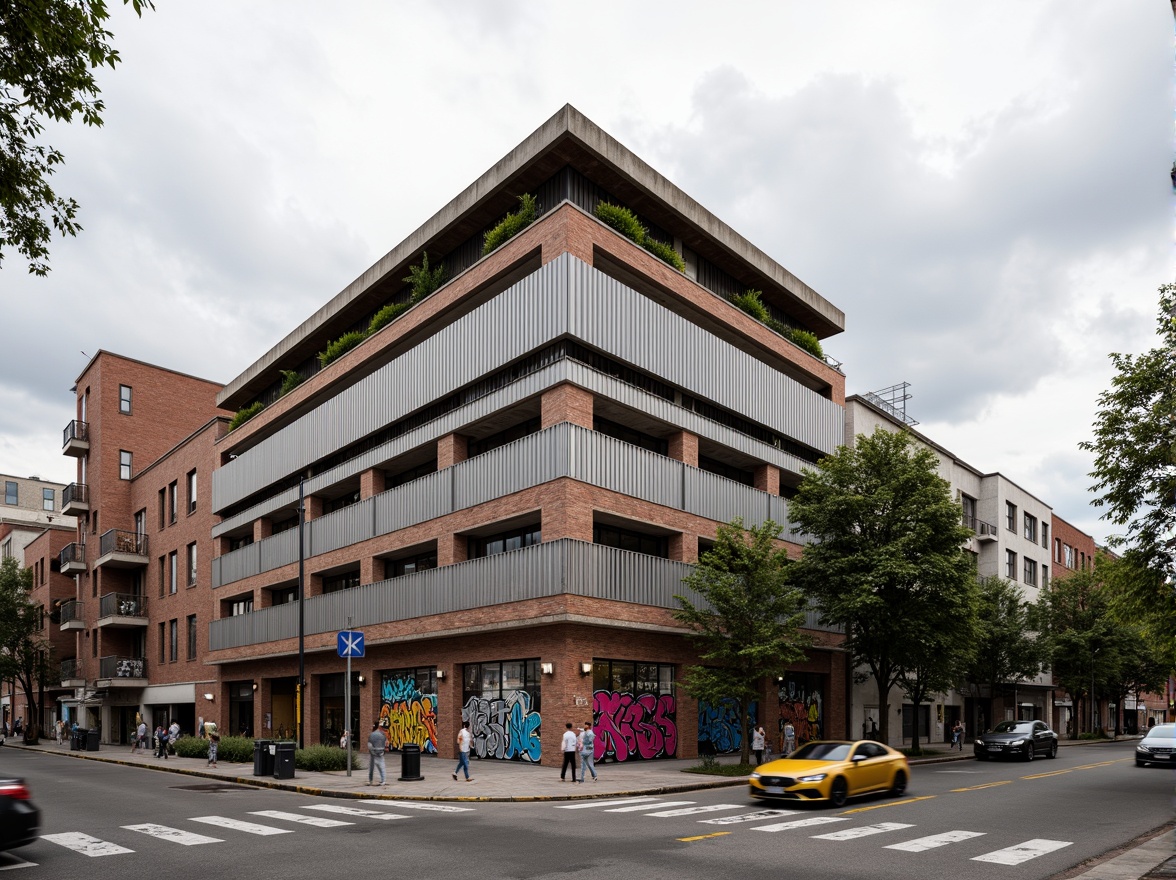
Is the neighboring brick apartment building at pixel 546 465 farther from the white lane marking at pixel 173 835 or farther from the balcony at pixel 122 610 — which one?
the balcony at pixel 122 610

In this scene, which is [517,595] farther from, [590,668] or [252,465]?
[252,465]

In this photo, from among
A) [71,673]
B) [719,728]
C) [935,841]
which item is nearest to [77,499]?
[71,673]

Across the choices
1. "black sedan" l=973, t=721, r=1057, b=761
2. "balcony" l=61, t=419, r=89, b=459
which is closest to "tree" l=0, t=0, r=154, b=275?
"black sedan" l=973, t=721, r=1057, b=761

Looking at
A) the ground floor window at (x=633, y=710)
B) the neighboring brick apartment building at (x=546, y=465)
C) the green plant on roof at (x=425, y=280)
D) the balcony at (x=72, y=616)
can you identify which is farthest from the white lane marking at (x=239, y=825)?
the balcony at (x=72, y=616)

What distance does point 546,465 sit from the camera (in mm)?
29203

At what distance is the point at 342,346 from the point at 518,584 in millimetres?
18387

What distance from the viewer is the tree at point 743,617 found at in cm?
2780

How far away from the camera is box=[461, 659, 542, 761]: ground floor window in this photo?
95.7 ft

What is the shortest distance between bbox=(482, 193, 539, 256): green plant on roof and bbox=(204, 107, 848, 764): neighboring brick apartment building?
72 cm

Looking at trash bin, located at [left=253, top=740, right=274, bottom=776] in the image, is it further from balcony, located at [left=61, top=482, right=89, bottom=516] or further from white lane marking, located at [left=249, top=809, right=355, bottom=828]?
balcony, located at [left=61, top=482, right=89, bottom=516]

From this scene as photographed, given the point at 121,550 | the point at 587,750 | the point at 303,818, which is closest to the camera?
the point at 303,818

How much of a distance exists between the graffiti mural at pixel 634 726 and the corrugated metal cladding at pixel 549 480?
6383mm

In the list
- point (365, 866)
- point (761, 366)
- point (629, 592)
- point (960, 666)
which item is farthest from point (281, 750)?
point (960, 666)

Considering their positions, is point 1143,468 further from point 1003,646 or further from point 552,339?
point 1003,646
